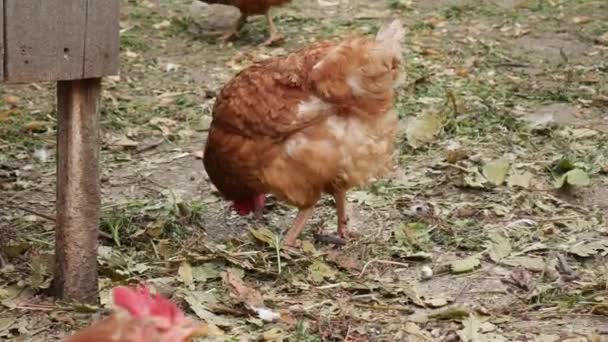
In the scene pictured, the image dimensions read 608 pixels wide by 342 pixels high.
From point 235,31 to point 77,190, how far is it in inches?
198

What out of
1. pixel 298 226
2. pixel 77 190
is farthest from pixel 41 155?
pixel 77 190

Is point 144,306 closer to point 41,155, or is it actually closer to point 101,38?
point 101,38

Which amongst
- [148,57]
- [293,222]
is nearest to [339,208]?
[293,222]

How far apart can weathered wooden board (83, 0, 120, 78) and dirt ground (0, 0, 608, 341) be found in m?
0.83

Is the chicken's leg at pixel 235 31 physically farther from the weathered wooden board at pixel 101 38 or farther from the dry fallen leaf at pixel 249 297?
the weathered wooden board at pixel 101 38

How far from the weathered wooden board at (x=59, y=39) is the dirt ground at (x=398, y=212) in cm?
84

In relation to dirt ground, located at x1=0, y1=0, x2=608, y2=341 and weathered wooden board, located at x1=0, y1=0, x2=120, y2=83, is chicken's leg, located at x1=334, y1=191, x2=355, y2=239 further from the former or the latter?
weathered wooden board, located at x1=0, y1=0, x2=120, y2=83

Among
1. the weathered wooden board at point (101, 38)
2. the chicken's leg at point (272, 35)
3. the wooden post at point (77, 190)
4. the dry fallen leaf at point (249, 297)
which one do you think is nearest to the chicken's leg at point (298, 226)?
the dry fallen leaf at point (249, 297)

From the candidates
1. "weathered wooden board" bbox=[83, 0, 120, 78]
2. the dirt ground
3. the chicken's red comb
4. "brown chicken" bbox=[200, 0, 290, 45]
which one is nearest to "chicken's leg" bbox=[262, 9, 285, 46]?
"brown chicken" bbox=[200, 0, 290, 45]

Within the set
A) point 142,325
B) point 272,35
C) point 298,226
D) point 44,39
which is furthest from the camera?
point 272,35

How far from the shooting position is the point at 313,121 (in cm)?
420

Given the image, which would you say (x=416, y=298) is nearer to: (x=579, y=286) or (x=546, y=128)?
(x=579, y=286)

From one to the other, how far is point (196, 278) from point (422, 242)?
998mm

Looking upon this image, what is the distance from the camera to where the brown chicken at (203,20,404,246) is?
413 cm
